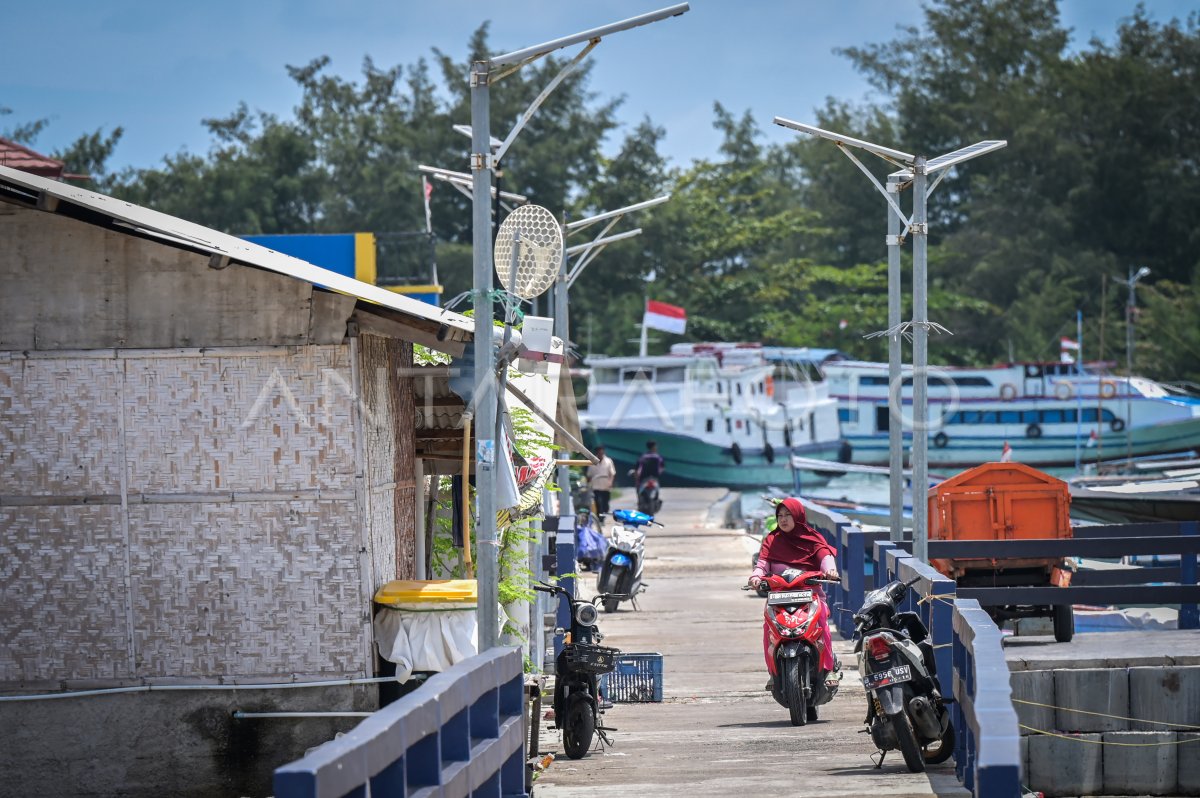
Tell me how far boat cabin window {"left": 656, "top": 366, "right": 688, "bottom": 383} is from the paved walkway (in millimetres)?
36186

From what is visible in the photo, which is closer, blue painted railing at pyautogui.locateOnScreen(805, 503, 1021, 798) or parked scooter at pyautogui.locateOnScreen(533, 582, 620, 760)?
blue painted railing at pyautogui.locateOnScreen(805, 503, 1021, 798)

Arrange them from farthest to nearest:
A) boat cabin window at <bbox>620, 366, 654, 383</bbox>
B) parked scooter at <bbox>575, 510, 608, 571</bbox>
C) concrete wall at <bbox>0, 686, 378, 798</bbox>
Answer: boat cabin window at <bbox>620, 366, 654, 383</bbox>, parked scooter at <bbox>575, 510, 608, 571</bbox>, concrete wall at <bbox>0, 686, 378, 798</bbox>

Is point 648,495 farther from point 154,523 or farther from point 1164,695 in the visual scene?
point 154,523

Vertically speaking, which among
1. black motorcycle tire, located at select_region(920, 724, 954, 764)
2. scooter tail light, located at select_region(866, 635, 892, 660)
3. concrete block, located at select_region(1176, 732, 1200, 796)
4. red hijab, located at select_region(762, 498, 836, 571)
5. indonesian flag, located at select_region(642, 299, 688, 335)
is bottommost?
concrete block, located at select_region(1176, 732, 1200, 796)

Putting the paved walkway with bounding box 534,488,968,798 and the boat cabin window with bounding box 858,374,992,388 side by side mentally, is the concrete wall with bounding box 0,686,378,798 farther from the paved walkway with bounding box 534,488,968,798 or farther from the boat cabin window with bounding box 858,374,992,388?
the boat cabin window with bounding box 858,374,992,388

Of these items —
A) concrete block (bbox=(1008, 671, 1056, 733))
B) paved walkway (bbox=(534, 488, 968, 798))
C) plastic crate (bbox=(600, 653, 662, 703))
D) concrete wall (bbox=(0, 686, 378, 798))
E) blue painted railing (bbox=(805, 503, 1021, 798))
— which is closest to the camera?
blue painted railing (bbox=(805, 503, 1021, 798))

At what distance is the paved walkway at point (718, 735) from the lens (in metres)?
10.6

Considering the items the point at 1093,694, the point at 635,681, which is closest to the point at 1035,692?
the point at 1093,694

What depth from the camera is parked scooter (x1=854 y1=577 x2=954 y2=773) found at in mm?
10883

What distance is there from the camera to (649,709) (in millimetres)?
15328

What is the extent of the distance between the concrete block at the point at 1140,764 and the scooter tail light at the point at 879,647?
3.38 m

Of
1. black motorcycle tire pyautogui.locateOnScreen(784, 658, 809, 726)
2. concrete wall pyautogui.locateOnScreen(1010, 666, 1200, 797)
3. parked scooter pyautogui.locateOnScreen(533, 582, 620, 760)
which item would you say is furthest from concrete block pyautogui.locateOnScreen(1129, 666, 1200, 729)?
parked scooter pyautogui.locateOnScreen(533, 582, 620, 760)

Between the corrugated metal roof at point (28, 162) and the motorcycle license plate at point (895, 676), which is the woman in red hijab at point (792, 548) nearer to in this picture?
the motorcycle license plate at point (895, 676)

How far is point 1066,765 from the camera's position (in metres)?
13.4
